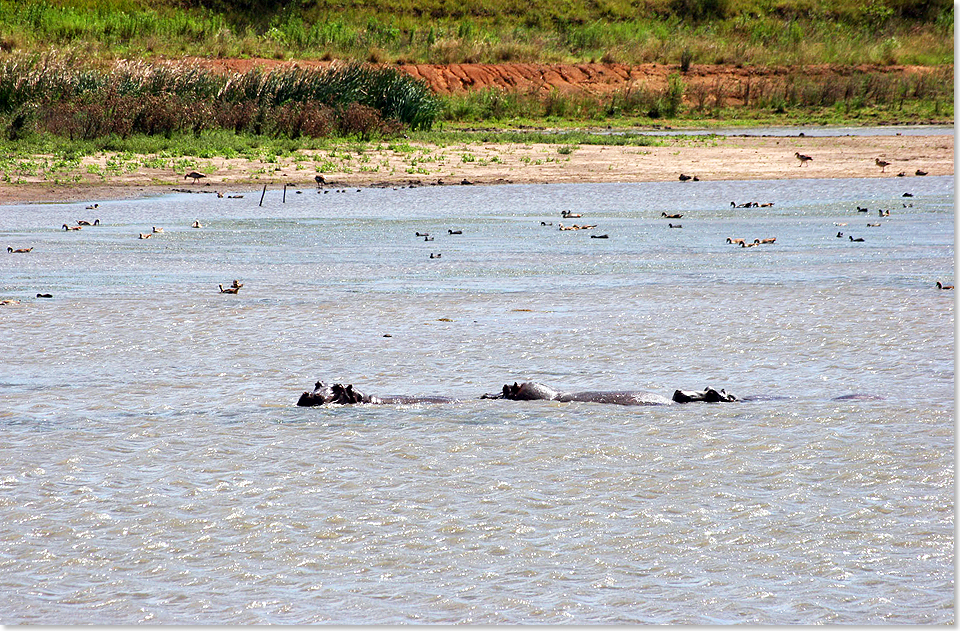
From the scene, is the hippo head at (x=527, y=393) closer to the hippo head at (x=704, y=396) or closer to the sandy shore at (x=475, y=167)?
the hippo head at (x=704, y=396)

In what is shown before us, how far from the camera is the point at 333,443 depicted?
17.6 feet

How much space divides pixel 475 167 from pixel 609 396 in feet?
52.3

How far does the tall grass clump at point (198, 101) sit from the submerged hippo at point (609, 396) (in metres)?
18.3

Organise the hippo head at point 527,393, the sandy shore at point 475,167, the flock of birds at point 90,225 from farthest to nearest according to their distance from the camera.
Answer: the sandy shore at point 475,167, the flock of birds at point 90,225, the hippo head at point 527,393

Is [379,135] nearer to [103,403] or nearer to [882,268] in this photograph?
[882,268]

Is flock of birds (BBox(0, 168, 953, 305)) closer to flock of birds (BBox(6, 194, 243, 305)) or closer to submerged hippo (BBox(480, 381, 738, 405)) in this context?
flock of birds (BBox(6, 194, 243, 305))

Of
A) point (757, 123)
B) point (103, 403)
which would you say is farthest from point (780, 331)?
point (757, 123)

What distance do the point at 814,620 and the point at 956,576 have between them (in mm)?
539

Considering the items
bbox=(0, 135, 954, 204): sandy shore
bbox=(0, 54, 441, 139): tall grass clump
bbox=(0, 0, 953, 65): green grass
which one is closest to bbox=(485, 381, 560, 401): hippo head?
bbox=(0, 135, 954, 204): sandy shore

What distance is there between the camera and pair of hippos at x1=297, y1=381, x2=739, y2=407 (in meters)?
5.98

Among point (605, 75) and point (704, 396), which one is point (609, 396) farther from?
point (605, 75)

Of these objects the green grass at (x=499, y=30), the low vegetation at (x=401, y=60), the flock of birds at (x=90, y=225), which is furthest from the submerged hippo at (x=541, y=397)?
the green grass at (x=499, y=30)

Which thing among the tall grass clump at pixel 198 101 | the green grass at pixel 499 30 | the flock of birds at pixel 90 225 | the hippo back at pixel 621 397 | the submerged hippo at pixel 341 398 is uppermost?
the green grass at pixel 499 30

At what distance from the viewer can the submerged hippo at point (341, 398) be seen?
597 centimetres
